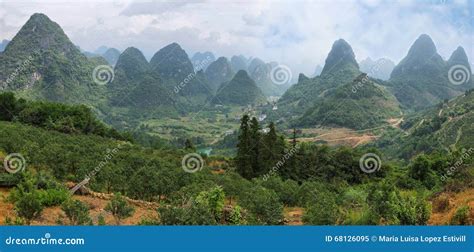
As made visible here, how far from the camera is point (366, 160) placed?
3381 centimetres

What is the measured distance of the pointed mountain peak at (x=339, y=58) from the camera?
156m

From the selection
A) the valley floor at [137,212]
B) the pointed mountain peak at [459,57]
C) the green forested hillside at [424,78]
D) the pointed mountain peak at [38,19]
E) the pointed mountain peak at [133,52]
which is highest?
the pointed mountain peak at [459,57]

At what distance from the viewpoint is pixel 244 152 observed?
98.4 ft

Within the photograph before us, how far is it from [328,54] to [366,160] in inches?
5540

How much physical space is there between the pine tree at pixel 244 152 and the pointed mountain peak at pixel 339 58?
421ft

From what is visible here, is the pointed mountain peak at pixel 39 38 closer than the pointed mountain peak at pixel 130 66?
Yes

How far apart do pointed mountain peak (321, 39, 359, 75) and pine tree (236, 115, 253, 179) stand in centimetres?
12823

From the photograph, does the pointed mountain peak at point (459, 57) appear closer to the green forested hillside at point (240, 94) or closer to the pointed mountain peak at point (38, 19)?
the green forested hillside at point (240, 94)

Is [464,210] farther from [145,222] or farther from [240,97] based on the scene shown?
[240,97]

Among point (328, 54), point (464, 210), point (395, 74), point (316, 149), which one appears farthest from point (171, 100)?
point (464, 210)

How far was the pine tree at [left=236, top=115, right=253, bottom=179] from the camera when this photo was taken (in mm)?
29672

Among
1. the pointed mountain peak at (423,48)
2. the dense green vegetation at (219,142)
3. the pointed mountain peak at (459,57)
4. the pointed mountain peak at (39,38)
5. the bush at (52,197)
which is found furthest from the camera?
the pointed mountain peak at (423,48)

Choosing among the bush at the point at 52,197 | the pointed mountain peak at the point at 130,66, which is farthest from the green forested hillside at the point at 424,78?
the bush at the point at 52,197

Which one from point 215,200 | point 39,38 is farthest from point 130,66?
point 215,200
